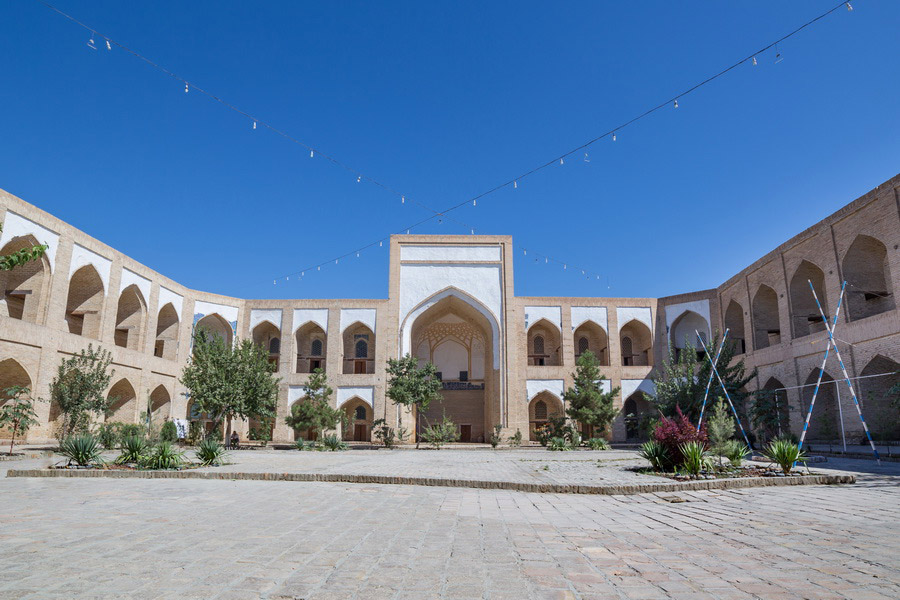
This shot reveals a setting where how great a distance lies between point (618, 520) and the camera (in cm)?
Answer: 525

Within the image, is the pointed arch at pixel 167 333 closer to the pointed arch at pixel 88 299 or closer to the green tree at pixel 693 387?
the pointed arch at pixel 88 299

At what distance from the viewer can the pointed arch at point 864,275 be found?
18.6 m

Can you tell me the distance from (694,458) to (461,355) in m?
26.5

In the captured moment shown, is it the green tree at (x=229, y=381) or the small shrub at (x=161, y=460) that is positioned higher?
the green tree at (x=229, y=381)

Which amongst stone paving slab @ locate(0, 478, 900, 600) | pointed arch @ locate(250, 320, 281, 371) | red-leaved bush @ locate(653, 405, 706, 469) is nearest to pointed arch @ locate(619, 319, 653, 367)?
pointed arch @ locate(250, 320, 281, 371)

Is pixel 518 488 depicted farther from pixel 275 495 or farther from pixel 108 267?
pixel 108 267

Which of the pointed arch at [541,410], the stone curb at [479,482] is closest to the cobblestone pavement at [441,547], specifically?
the stone curb at [479,482]

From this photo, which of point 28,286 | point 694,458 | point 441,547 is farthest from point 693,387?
point 28,286

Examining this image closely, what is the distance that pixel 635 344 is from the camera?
31172mm

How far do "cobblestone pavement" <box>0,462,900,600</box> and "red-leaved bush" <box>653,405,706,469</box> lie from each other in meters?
2.55

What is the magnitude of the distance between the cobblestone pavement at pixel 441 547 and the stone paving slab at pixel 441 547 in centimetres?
2

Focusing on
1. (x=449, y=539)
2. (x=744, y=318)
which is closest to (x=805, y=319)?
(x=744, y=318)

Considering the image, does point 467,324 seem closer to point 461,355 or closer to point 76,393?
point 461,355

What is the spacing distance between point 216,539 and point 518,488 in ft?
15.6
